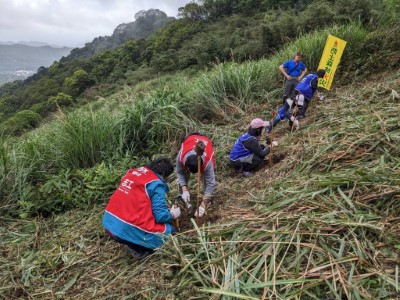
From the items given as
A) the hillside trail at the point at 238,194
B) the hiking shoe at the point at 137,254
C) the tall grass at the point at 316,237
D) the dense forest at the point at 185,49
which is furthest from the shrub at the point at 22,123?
the tall grass at the point at 316,237

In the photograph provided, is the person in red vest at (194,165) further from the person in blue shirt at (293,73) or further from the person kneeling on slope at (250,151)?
the person in blue shirt at (293,73)

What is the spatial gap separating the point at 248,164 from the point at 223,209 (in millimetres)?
1057

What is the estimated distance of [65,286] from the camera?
2611 millimetres

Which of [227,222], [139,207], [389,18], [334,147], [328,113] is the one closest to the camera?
[227,222]

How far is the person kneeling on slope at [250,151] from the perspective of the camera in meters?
3.83

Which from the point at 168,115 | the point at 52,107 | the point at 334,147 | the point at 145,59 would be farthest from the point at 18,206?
the point at 145,59

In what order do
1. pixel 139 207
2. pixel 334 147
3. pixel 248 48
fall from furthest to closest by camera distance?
pixel 248 48
pixel 334 147
pixel 139 207

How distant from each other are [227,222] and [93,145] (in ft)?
9.73

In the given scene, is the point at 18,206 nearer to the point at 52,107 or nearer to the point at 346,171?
Result: the point at 346,171

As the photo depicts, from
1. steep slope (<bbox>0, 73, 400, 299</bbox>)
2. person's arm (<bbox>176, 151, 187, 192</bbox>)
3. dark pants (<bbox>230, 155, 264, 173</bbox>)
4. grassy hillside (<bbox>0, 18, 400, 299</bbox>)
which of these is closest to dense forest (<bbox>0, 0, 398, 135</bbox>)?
grassy hillside (<bbox>0, 18, 400, 299</bbox>)

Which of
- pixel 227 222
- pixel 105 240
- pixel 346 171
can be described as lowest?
pixel 105 240

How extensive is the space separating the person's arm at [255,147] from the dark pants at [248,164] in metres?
0.07

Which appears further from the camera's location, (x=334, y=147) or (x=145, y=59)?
(x=145, y=59)

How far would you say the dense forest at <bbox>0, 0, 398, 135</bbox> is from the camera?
12883 millimetres
